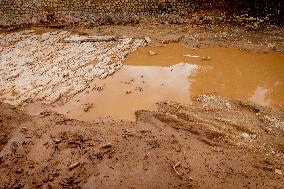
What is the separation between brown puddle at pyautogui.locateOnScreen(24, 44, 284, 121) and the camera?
7.18 metres

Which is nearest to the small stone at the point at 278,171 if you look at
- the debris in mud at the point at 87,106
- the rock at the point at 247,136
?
the rock at the point at 247,136

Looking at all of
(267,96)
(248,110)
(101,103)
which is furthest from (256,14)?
(101,103)

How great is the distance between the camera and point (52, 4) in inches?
456

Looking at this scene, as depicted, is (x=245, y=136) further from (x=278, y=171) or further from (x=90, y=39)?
(x=90, y=39)

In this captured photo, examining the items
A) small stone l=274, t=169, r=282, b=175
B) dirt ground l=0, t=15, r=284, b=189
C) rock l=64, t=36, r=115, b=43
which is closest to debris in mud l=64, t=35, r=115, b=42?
rock l=64, t=36, r=115, b=43

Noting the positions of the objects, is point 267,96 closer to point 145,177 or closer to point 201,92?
point 201,92

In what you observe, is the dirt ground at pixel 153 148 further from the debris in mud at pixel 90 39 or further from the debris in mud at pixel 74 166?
the debris in mud at pixel 90 39

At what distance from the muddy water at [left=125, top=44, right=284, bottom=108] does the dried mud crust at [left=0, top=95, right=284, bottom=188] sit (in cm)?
61

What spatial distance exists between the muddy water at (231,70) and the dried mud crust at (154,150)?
61 centimetres

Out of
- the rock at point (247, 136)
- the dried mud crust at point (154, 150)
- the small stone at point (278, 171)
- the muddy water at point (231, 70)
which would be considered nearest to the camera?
the dried mud crust at point (154, 150)

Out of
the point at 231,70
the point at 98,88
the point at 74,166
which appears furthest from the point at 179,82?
the point at 74,166

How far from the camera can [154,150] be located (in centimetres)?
553

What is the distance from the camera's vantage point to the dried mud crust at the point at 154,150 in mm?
5043

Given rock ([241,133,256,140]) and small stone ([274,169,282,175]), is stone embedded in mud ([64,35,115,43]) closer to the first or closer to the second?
rock ([241,133,256,140])
